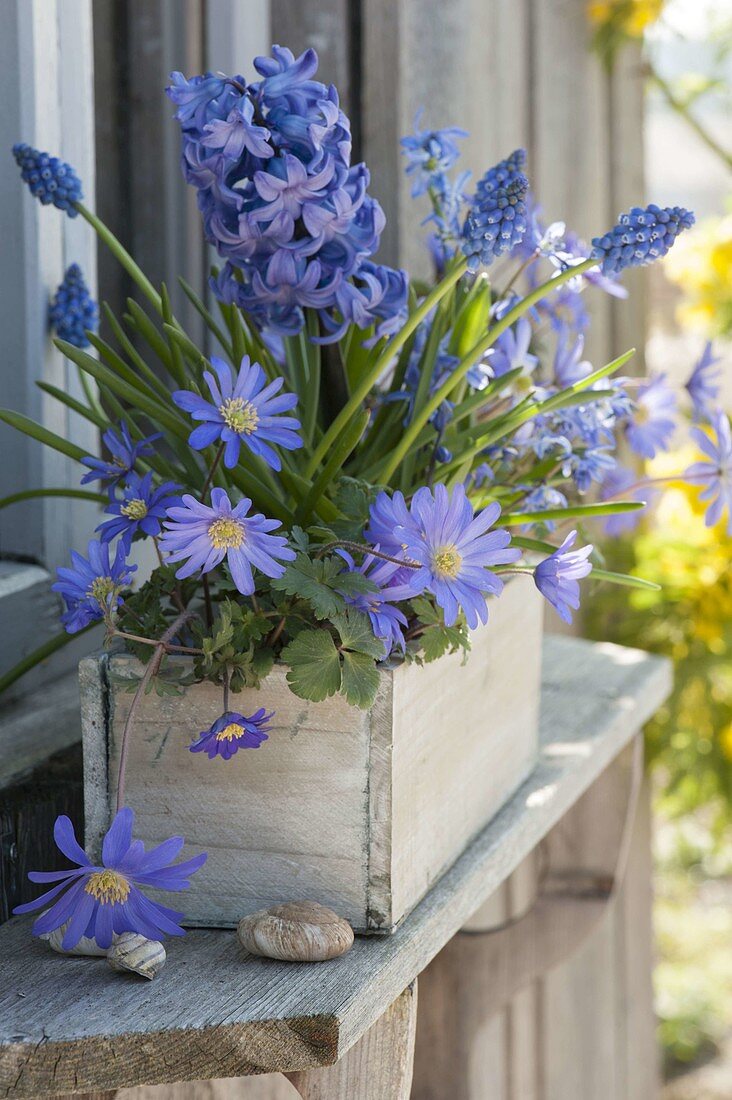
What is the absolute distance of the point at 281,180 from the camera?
1.79 ft

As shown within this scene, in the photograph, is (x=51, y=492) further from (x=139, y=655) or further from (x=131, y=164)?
(x=131, y=164)

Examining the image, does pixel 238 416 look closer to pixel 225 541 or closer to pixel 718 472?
pixel 225 541

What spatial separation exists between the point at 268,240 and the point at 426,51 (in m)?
0.61

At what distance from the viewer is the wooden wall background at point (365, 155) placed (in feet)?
2.48

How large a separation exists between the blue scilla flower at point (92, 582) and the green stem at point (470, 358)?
0.48 feet

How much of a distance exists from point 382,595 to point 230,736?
0.30 ft

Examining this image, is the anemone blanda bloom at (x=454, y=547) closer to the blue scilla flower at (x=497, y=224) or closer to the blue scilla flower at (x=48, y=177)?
the blue scilla flower at (x=497, y=224)

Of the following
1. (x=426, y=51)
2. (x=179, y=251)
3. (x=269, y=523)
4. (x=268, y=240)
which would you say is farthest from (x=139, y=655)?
(x=426, y=51)

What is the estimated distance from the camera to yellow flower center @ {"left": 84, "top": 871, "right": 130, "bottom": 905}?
0.49 m

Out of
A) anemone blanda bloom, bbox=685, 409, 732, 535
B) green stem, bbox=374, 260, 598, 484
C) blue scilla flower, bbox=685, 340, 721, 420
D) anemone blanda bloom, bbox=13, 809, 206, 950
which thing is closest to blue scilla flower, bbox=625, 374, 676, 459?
blue scilla flower, bbox=685, 340, 721, 420

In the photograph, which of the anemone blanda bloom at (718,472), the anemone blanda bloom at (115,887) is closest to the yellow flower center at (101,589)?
the anemone blanda bloom at (115,887)

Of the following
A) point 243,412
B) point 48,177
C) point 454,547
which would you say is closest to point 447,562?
point 454,547

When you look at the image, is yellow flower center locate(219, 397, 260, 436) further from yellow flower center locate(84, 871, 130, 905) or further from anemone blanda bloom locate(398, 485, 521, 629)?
yellow flower center locate(84, 871, 130, 905)

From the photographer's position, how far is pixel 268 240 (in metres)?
0.57
